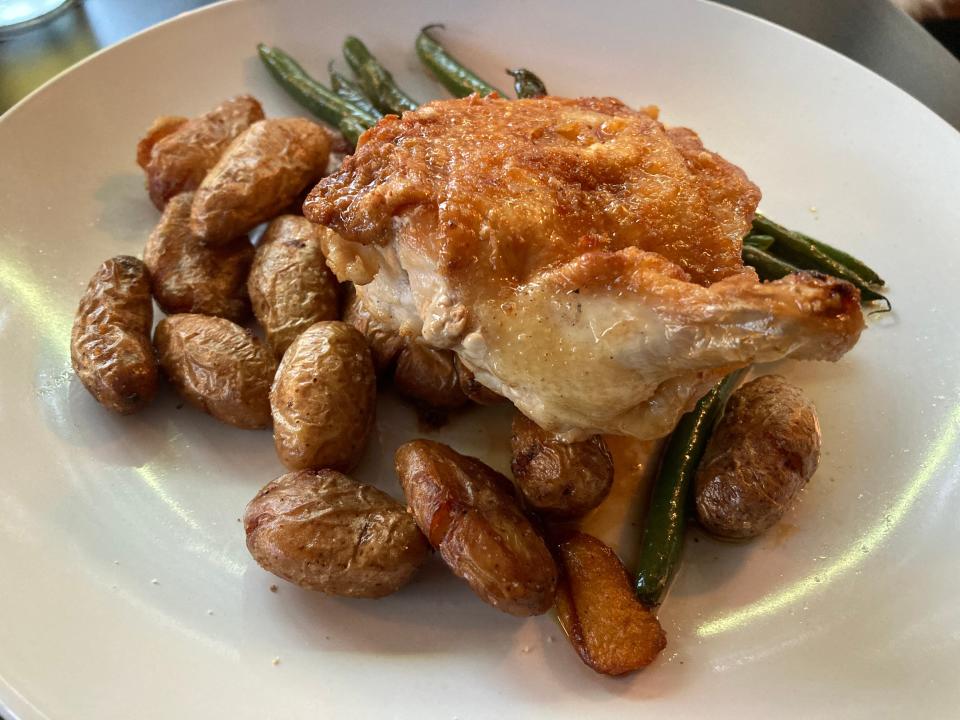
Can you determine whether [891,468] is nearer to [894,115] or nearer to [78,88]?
[894,115]

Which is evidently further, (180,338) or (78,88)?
A: (78,88)

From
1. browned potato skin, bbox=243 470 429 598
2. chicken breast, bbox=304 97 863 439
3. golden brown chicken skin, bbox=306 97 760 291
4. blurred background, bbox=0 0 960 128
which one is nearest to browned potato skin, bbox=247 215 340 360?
chicken breast, bbox=304 97 863 439

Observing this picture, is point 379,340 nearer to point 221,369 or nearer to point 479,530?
point 221,369

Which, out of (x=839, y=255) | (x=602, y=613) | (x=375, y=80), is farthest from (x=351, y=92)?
(x=602, y=613)

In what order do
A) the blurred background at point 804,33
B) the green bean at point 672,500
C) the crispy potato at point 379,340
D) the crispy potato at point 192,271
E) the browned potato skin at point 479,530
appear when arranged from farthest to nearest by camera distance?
the blurred background at point 804,33
the crispy potato at point 192,271
the crispy potato at point 379,340
the green bean at point 672,500
the browned potato skin at point 479,530

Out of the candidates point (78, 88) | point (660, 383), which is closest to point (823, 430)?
point (660, 383)

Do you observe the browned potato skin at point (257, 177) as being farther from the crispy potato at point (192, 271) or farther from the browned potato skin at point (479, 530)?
the browned potato skin at point (479, 530)

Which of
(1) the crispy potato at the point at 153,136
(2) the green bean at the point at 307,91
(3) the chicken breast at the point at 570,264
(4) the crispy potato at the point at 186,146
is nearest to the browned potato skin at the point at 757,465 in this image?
(3) the chicken breast at the point at 570,264
